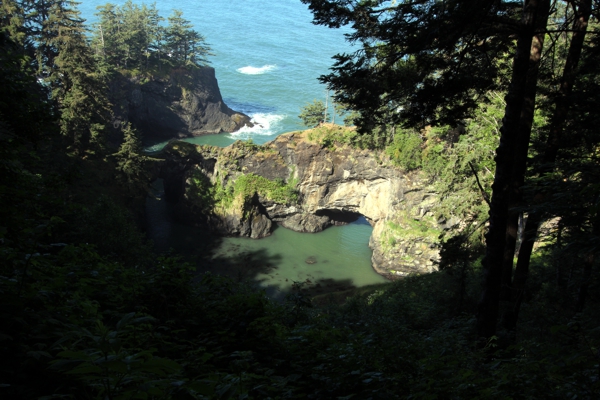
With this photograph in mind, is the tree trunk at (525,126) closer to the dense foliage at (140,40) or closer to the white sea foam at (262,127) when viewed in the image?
the white sea foam at (262,127)

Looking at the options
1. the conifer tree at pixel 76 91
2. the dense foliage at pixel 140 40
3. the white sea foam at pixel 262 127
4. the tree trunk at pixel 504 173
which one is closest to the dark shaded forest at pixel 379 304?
the tree trunk at pixel 504 173

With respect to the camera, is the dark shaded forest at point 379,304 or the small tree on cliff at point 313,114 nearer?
the dark shaded forest at point 379,304

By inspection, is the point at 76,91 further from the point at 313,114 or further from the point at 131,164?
the point at 313,114

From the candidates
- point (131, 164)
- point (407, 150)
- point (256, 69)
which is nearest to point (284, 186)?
point (407, 150)

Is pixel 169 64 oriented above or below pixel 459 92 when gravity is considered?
above

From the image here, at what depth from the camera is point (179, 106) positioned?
5762 centimetres

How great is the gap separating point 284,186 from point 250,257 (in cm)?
688

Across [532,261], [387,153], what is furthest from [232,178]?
[532,261]

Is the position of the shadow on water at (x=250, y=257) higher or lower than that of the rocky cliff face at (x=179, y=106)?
lower

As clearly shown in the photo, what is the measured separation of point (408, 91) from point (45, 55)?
38381 millimetres

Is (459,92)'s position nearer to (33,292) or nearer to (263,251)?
(33,292)

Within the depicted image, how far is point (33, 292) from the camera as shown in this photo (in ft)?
11.0

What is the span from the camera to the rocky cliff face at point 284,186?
33656 mm

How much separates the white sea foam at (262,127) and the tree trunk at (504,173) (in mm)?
51495
